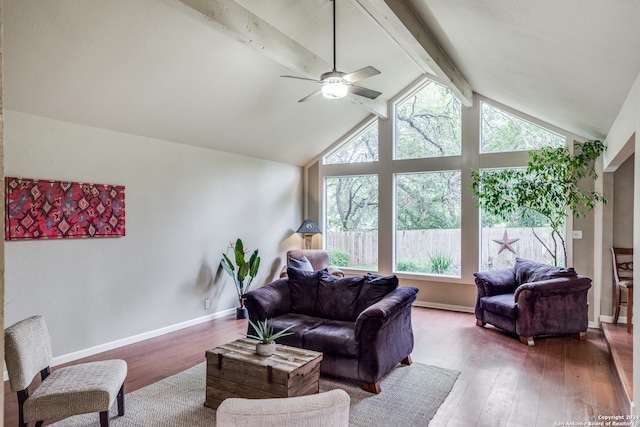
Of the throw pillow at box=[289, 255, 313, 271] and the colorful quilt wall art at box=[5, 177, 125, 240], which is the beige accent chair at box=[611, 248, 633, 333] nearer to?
the throw pillow at box=[289, 255, 313, 271]

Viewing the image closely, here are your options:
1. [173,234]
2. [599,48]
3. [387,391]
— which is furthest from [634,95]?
[173,234]

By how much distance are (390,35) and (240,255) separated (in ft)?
11.5

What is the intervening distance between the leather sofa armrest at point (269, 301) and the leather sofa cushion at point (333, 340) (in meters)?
0.59

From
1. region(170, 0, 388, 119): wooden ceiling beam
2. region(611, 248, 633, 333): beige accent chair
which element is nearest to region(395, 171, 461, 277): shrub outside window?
region(611, 248, 633, 333): beige accent chair

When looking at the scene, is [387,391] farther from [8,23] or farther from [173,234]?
[8,23]

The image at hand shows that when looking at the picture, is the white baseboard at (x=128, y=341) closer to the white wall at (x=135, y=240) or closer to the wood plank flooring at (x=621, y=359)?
the white wall at (x=135, y=240)

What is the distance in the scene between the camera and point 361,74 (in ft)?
11.8

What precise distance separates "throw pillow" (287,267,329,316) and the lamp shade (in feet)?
7.98

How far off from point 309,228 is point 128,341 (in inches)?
133

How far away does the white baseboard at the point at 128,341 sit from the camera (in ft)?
13.0

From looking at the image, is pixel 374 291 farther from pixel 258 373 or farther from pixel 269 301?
pixel 258 373

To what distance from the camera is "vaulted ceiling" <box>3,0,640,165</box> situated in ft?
9.13

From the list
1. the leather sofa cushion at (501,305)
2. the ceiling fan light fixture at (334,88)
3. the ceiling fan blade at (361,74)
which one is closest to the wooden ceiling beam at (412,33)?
the ceiling fan blade at (361,74)

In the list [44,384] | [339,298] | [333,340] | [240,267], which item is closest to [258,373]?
[333,340]
